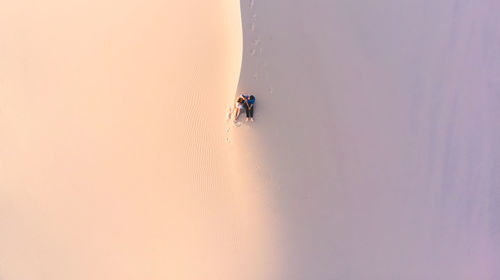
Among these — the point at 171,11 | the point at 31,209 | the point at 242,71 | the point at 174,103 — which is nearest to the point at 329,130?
the point at 242,71

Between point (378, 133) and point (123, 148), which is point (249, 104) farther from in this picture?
point (123, 148)

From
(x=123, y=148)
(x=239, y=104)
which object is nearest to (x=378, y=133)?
(x=239, y=104)

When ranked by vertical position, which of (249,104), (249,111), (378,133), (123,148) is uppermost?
(249,104)

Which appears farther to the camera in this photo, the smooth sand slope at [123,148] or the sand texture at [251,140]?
the smooth sand slope at [123,148]

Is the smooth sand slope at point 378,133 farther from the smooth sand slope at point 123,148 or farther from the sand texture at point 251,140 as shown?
the smooth sand slope at point 123,148

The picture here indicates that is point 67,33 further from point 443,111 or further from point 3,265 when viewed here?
point 443,111

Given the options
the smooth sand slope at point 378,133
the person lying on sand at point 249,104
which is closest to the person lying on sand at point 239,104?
the person lying on sand at point 249,104
